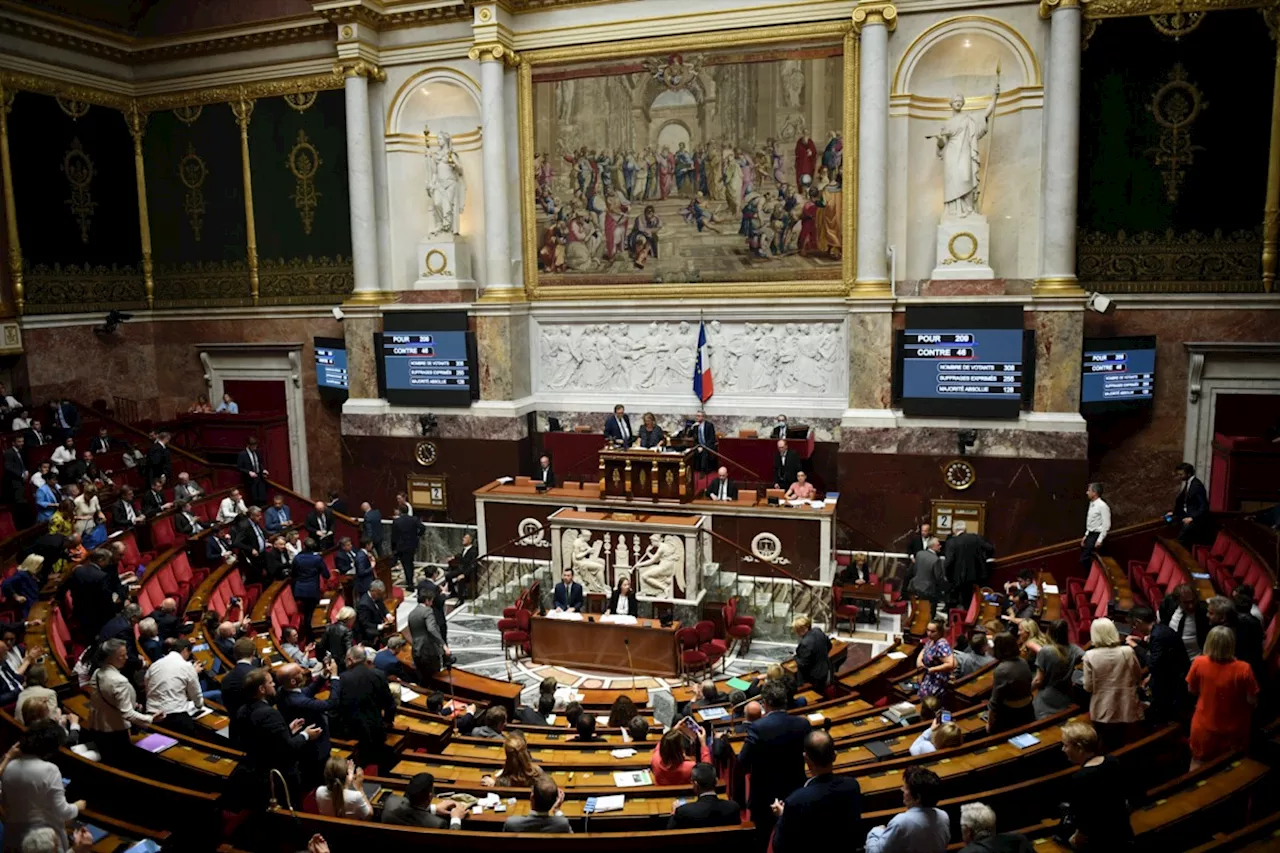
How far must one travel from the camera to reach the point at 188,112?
67.1ft

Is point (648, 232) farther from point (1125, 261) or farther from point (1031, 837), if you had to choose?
point (1031, 837)

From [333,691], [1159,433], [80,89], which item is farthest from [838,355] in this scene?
[80,89]

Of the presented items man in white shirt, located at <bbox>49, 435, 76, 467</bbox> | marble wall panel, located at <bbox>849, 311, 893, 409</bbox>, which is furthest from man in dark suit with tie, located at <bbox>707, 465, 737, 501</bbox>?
man in white shirt, located at <bbox>49, 435, 76, 467</bbox>

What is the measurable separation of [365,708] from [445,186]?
43.6ft

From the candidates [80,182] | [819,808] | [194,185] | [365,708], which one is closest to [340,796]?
[365,708]

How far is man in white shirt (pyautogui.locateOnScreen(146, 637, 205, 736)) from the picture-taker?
804cm

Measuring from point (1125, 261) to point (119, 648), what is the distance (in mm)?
15392

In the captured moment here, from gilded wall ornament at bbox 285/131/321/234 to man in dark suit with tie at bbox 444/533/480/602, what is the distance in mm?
8613

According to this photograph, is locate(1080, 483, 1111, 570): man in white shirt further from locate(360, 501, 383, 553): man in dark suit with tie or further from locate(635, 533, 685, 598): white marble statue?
locate(360, 501, 383, 553): man in dark suit with tie

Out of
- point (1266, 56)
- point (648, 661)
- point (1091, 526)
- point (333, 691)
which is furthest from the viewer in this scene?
point (1266, 56)

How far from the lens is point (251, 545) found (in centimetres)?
1446

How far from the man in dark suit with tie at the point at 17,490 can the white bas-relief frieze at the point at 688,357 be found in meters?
9.05

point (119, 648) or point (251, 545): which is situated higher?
point (119, 648)

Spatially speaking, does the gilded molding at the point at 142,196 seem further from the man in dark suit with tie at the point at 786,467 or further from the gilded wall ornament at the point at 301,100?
the man in dark suit with tie at the point at 786,467
